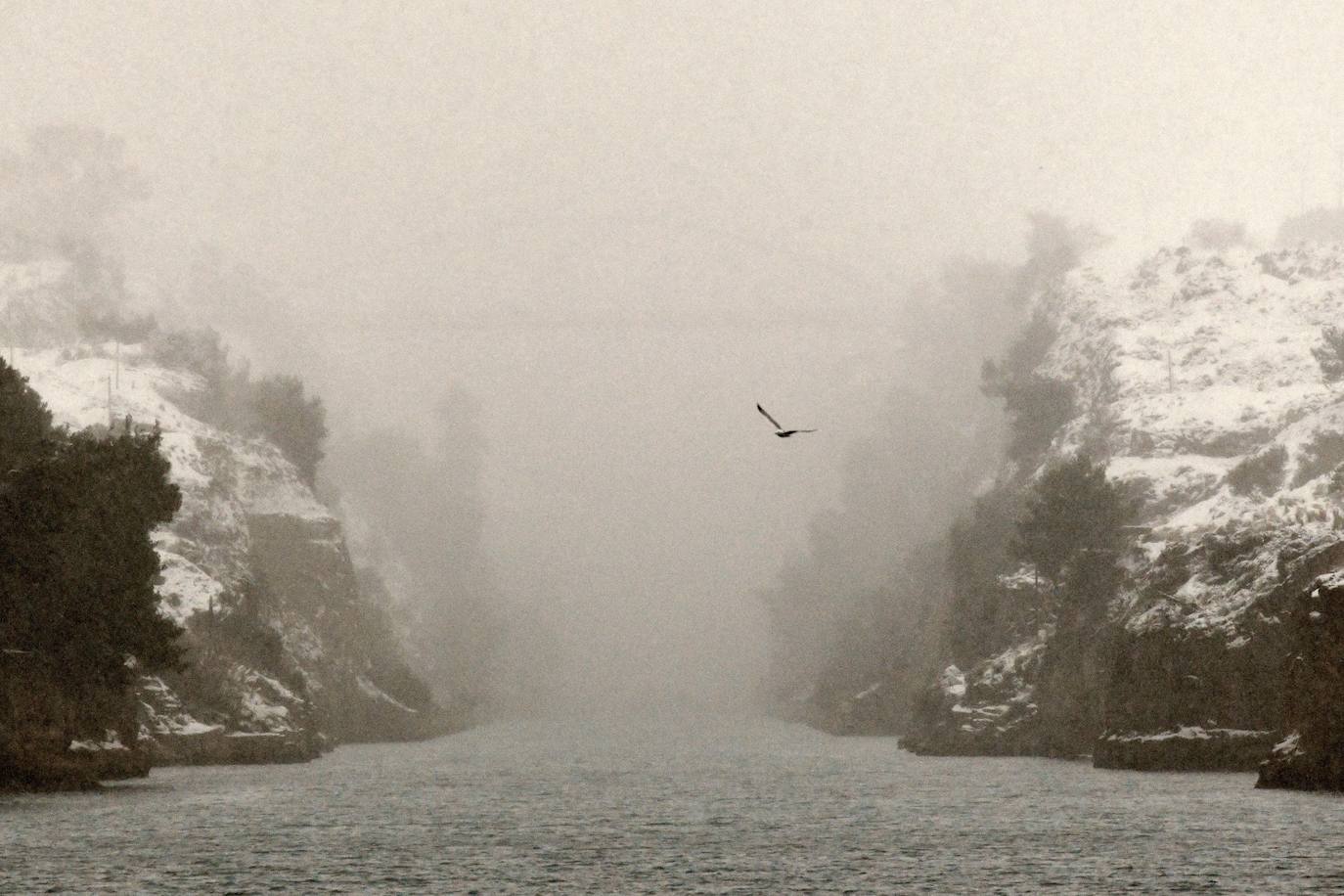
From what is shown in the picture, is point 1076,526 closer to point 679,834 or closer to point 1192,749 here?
point 1192,749

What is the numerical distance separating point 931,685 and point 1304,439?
42.6m

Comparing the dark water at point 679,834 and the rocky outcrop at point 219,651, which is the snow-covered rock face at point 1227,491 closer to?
the dark water at point 679,834

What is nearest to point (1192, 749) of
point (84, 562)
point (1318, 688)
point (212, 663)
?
point (1318, 688)

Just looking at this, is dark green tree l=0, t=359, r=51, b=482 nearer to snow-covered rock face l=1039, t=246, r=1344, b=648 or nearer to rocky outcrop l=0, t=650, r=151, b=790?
rocky outcrop l=0, t=650, r=151, b=790

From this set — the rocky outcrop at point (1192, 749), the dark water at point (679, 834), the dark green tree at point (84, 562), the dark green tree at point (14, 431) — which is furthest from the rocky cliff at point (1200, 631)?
the dark green tree at point (14, 431)

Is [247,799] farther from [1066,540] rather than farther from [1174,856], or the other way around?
[1066,540]

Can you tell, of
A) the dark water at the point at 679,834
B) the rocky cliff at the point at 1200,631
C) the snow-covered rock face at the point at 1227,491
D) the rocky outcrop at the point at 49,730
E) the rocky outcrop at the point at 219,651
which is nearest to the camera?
the dark water at the point at 679,834

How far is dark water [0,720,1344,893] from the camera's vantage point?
5641cm

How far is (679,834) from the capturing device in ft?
243

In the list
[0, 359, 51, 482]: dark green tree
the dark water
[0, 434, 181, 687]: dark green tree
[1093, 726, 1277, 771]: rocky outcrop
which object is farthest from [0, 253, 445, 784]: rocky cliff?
[1093, 726, 1277, 771]: rocky outcrop

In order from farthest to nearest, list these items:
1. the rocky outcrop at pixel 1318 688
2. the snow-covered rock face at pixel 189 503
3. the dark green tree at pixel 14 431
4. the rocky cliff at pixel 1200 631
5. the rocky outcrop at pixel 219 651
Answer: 1. the snow-covered rock face at pixel 189 503
2. the rocky outcrop at pixel 219 651
3. the rocky cliff at pixel 1200 631
4. the dark green tree at pixel 14 431
5. the rocky outcrop at pixel 1318 688

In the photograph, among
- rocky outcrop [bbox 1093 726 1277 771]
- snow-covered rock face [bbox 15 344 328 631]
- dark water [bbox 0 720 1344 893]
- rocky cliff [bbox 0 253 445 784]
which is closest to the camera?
dark water [bbox 0 720 1344 893]

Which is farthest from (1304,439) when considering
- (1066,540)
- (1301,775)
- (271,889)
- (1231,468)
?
(271,889)

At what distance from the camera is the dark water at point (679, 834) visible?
185 ft
